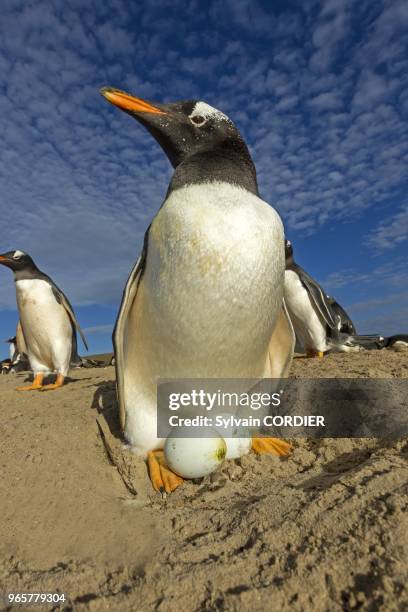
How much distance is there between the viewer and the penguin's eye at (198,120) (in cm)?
274

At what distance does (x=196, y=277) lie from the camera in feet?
7.57

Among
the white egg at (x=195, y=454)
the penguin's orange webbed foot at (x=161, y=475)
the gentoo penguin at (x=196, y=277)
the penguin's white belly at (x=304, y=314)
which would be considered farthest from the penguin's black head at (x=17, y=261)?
the white egg at (x=195, y=454)

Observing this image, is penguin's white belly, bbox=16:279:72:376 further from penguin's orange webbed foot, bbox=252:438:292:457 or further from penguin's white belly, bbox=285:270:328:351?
penguin's orange webbed foot, bbox=252:438:292:457

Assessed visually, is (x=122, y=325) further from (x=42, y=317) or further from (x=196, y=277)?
(x=42, y=317)

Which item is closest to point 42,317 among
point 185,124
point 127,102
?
point 127,102

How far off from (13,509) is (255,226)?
1.95 metres

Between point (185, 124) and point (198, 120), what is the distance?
9cm

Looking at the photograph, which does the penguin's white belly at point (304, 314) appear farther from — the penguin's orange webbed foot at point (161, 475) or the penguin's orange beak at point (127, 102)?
the penguin's orange webbed foot at point (161, 475)

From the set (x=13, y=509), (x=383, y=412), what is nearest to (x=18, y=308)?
(x=13, y=509)

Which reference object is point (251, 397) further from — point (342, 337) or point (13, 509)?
point (342, 337)

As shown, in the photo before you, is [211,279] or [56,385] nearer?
[211,279]

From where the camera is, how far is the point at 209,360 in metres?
2.45

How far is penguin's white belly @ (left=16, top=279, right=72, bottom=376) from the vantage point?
7012mm

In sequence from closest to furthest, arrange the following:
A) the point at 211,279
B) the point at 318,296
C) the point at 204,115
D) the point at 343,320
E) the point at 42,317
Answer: the point at 211,279 → the point at 204,115 → the point at 42,317 → the point at 318,296 → the point at 343,320
